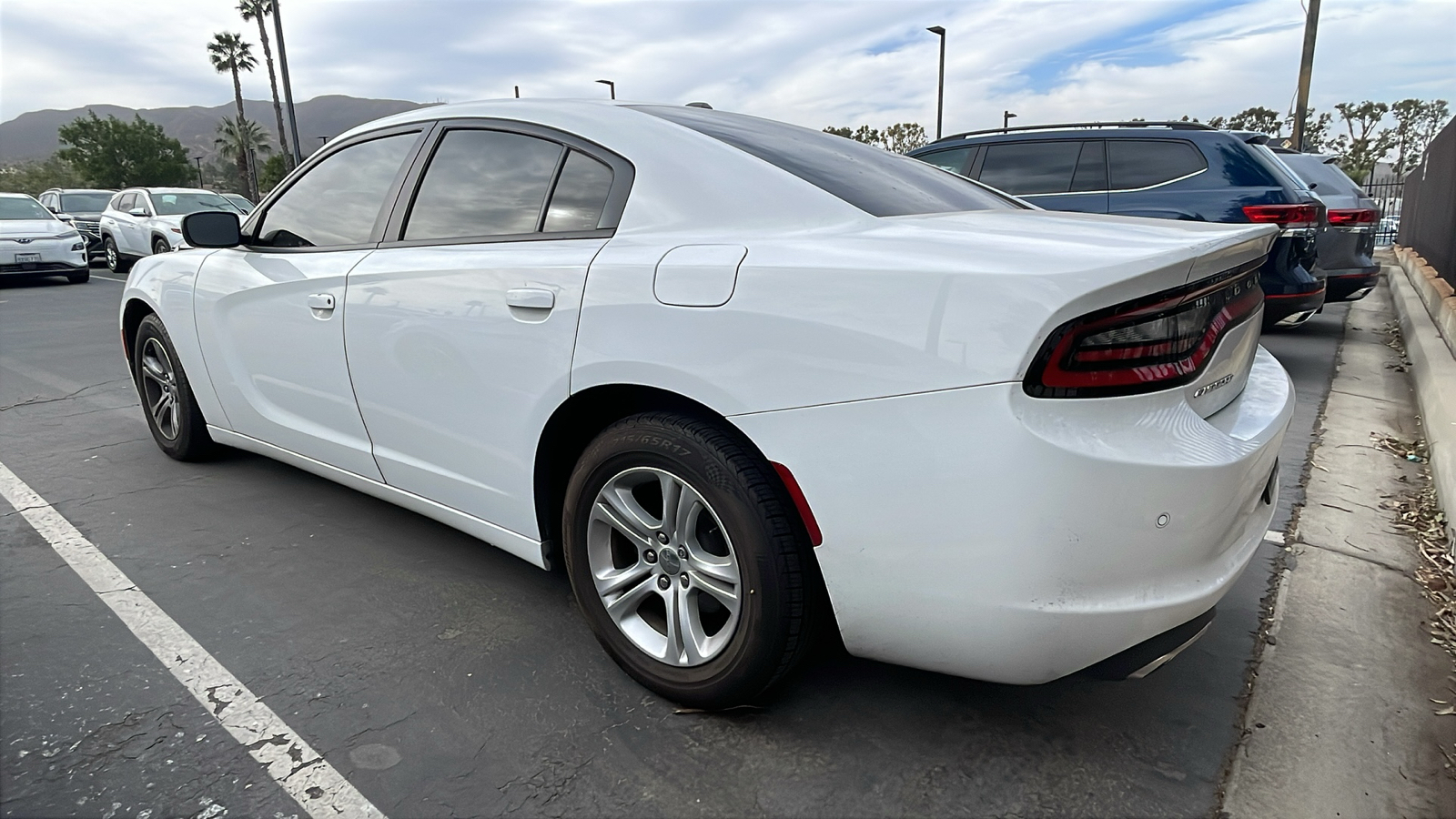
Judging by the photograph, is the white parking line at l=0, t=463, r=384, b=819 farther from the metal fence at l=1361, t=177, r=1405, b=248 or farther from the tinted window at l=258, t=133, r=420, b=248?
the metal fence at l=1361, t=177, r=1405, b=248

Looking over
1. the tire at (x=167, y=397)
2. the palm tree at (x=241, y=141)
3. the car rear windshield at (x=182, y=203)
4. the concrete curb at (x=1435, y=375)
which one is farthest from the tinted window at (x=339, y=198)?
the palm tree at (x=241, y=141)

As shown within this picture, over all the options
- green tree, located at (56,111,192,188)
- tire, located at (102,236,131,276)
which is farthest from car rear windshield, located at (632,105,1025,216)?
green tree, located at (56,111,192,188)

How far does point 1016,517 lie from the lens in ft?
5.16

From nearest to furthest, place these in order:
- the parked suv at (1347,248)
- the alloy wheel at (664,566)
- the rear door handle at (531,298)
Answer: the alloy wheel at (664,566)
the rear door handle at (531,298)
the parked suv at (1347,248)

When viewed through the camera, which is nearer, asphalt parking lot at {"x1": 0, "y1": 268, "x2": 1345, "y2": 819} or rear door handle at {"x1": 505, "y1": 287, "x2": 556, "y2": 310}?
asphalt parking lot at {"x1": 0, "y1": 268, "x2": 1345, "y2": 819}

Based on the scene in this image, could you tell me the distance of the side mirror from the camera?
3.30m

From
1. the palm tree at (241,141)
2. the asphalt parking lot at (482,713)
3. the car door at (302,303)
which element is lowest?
the asphalt parking lot at (482,713)

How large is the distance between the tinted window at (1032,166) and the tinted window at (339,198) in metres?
5.35

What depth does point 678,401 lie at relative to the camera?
2.00 meters

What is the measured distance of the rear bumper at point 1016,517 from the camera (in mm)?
1562

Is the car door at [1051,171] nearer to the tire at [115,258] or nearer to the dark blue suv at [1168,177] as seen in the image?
the dark blue suv at [1168,177]

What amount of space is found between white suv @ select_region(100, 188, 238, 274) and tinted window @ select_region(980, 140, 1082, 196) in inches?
515

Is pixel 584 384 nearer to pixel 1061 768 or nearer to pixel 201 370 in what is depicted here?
pixel 1061 768

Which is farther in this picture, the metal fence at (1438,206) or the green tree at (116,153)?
the green tree at (116,153)
